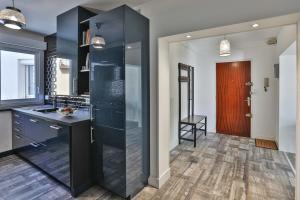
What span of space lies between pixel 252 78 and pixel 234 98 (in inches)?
26.6

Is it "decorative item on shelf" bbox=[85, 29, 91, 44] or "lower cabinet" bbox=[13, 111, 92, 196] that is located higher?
"decorative item on shelf" bbox=[85, 29, 91, 44]

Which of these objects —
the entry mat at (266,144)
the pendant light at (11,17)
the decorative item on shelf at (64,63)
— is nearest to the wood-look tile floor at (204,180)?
the entry mat at (266,144)

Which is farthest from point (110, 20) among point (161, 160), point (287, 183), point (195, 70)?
point (195, 70)

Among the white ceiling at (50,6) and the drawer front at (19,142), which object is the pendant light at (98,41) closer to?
the white ceiling at (50,6)

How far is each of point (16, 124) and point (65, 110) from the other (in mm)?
1518

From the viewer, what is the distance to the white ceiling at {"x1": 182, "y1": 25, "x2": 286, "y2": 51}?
357cm

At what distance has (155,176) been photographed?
2328 mm

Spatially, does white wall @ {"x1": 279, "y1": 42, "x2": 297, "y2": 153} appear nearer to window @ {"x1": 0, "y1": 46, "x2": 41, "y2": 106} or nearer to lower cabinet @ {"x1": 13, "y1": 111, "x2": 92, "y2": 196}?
lower cabinet @ {"x1": 13, "y1": 111, "x2": 92, "y2": 196}

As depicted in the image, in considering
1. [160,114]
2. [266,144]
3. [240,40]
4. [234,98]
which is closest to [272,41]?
[240,40]

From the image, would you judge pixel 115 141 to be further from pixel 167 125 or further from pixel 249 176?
pixel 249 176

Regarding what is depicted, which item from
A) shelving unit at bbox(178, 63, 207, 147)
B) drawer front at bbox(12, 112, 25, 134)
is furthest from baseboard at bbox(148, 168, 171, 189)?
drawer front at bbox(12, 112, 25, 134)

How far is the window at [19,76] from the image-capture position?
129 inches

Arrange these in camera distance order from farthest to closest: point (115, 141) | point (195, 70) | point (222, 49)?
point (195, 70), point (222, 49), point (115, 141)

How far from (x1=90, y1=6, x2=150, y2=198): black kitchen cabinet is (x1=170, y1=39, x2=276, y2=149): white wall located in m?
1.60
